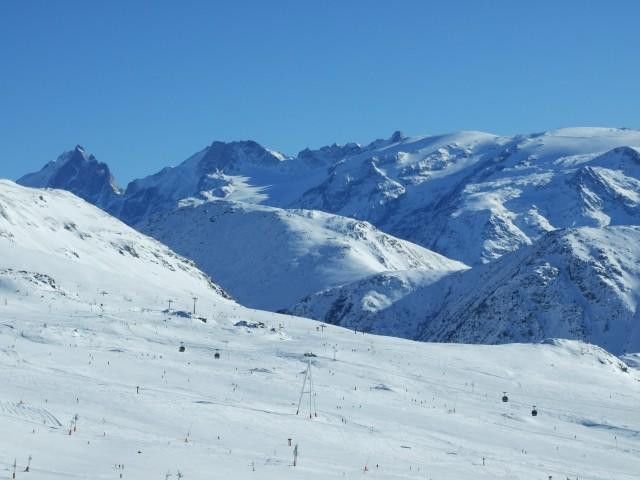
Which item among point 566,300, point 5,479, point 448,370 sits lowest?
point 5,479

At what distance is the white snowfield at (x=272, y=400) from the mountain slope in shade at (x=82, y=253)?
26.7 ft

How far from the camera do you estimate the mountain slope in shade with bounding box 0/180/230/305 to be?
3273 inches

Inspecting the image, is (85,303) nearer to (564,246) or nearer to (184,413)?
(184,413)

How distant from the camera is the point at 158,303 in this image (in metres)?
71.5

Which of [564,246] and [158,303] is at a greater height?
[564,246]

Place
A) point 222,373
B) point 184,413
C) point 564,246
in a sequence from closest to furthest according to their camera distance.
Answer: point 184,413
point 222,373
point 564,246

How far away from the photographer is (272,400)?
35969 millimetres

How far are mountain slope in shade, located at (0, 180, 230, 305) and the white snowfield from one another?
320 inches

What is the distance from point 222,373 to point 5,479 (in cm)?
2229

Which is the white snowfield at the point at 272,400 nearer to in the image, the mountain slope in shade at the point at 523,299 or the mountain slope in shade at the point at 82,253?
the mountain slope in shade at the point at 82,253

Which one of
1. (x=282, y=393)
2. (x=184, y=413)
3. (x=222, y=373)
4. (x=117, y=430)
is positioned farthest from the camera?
(x=222, y=373)

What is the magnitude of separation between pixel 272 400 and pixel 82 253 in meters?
100

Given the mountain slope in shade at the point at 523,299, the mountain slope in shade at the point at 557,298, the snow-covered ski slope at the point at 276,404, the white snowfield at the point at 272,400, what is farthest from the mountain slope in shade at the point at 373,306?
the snow-covered ski slope at the point at 276,404

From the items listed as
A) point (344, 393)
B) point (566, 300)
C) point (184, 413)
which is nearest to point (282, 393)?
point (344, 393)
